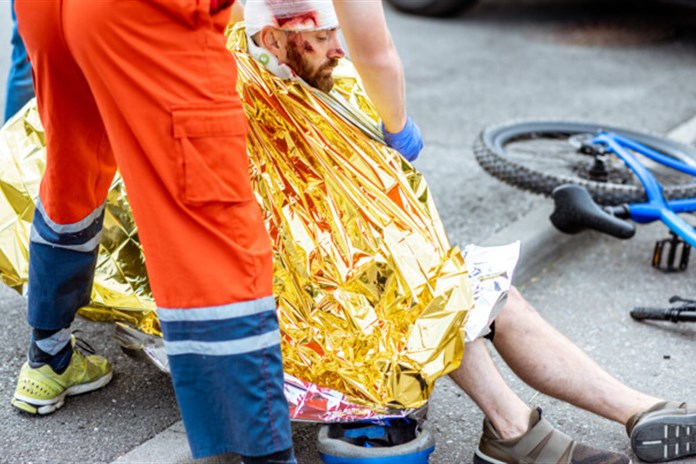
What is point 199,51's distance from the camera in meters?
1.90

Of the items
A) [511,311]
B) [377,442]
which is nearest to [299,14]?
[511,311]

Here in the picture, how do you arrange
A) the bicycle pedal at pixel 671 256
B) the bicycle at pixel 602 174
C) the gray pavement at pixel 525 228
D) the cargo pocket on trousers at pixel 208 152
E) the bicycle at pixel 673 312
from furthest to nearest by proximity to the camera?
the bicycle pedal at pixel 671 256
the bicycle at pixel 602 174
the bicycle at pixel 673 312
the gray pavement at pixel 525 228
the cargo pocket on trousers at pixel 208 152

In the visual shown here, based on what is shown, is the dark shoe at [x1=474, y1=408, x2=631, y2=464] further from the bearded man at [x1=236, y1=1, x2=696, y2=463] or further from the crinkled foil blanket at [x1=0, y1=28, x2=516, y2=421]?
the crinkled foil blanket at [x1=0, y1=28, x2=516, y2=421]

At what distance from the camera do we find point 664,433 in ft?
8.32

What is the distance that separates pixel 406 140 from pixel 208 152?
73 cm

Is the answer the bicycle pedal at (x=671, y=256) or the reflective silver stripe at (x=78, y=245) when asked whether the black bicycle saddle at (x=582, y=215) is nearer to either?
the bicycle pedal at (x=671, y=256)

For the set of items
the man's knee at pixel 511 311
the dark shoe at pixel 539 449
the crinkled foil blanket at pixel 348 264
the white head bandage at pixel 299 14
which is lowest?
the dark shoe at pixel 539 449

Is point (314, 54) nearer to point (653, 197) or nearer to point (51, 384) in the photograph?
point (51, 384)

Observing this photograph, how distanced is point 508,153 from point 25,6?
2702 mm

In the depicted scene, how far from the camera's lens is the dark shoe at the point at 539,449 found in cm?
240

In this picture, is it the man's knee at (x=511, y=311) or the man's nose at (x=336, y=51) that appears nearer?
the man's nose at (x=336, y=51)

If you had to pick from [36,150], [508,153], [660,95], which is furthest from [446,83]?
[36,150]

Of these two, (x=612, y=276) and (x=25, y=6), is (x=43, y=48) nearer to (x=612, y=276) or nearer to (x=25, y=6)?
(x=25, y=6)

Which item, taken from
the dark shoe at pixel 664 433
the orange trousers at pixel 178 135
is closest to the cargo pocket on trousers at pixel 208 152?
the orange trousers at pixel 178 135
